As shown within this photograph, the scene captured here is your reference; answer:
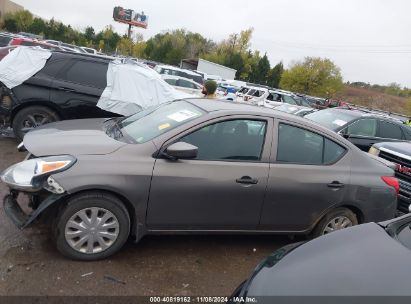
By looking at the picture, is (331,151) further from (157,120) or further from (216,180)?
(157,120)

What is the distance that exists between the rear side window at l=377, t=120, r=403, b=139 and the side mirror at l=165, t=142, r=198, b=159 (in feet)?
23.8

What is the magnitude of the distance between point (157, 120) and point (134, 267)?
1.59 m

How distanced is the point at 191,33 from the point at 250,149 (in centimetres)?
7754

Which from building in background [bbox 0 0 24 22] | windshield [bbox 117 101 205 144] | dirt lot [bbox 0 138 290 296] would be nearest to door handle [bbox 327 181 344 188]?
Result: dirt lot [bbox 0 138 290 296]

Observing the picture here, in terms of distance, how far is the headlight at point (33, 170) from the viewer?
3408mm

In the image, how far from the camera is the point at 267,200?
13.2 feet

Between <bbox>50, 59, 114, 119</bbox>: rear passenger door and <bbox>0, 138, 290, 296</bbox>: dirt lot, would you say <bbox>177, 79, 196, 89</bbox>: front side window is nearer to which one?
<bbox>50, 59, 114, 119</bbox>: rear passenger door

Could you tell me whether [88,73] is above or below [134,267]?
above

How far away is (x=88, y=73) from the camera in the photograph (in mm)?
7234

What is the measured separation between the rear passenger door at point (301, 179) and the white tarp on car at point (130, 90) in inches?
156

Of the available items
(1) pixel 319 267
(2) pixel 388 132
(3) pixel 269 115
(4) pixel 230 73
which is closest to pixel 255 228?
(3) pixel 269 115

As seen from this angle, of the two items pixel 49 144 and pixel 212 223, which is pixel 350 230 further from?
pixel 49 144

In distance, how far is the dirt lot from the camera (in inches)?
128

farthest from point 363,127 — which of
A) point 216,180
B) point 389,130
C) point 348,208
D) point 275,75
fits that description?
point 275,75
